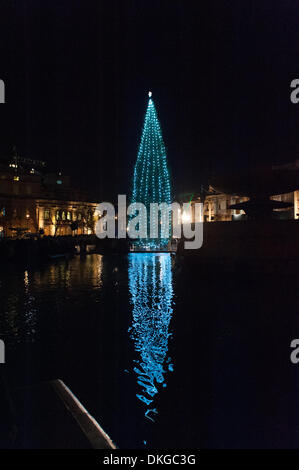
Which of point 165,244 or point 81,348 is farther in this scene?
point 165,244

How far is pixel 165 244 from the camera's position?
4831cm

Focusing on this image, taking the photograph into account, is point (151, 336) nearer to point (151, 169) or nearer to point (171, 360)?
point (171, 360)

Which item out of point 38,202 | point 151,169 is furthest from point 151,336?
point 38,202

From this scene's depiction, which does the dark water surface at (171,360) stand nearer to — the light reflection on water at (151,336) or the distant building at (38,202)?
the light reflection on water at (151,336)

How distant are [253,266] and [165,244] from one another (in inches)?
1395

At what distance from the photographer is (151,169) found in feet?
157

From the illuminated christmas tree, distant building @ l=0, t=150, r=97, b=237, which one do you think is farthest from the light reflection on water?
distant building @ l=0, t=150, r=97, b=237

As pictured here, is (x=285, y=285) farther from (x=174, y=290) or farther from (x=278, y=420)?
(x=278, y=420)

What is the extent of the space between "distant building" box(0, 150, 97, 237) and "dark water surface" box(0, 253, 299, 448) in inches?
1662

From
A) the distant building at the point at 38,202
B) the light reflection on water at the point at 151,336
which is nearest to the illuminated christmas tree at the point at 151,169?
the distant building at the point at 38,202

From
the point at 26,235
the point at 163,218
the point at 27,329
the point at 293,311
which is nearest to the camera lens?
the point at 27,329

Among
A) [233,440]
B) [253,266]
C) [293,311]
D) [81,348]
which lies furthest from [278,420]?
[253,266]

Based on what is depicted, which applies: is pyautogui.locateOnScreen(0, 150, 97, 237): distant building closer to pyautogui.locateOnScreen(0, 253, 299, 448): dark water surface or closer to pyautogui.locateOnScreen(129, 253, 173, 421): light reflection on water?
pyautogui.locateOnScreen(129, 253, 173, 421): light reflection on water

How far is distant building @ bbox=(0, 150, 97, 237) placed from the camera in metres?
54.6
